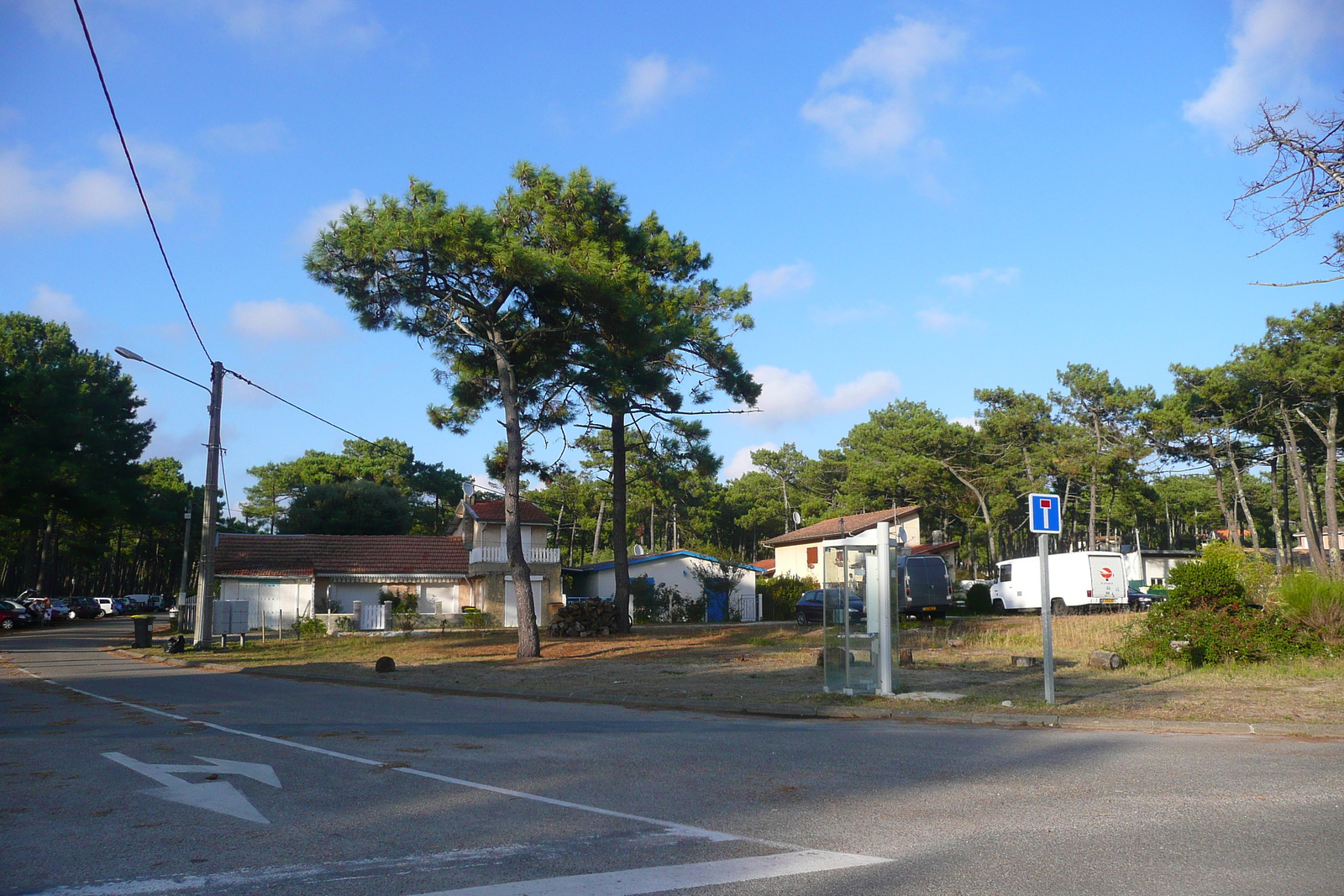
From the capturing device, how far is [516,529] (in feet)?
76.2

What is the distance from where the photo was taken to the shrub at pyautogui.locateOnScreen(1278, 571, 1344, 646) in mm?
14766

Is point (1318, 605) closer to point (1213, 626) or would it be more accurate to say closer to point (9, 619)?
point (1213, 626)

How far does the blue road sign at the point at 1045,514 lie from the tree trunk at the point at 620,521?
60.3ft

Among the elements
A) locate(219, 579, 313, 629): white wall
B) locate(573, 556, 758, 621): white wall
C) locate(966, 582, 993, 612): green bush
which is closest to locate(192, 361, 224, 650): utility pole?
locate(219, 579, 313, 629): white wall

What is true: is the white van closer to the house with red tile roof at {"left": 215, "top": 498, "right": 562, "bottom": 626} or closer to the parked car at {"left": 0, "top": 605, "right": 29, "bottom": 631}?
the house with red tile roof at {"left": 215, "top": 498, "right": 562, "bottom": 626}

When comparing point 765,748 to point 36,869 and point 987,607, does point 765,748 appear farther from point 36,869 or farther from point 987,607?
point 987,607

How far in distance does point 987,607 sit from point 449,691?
29.6 meters

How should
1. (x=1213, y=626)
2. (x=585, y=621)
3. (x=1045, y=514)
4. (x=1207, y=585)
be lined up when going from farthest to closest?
(x=585, y=621) < (x=1207, y=585) < (x=1213, y=626) < (x=1045, y=514)

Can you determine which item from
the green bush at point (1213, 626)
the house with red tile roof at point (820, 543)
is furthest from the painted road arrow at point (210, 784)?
the house with red tile roof at point (820, 543)

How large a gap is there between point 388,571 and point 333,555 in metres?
2.68

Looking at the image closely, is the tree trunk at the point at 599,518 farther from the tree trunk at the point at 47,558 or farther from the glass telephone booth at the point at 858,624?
the glass telephone booth at the point at 858,624

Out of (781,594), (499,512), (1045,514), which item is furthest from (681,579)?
(1045,514)

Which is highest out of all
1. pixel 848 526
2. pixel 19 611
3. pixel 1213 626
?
pixel 848 526

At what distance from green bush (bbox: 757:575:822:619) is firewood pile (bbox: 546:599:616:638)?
17771 millimetres
